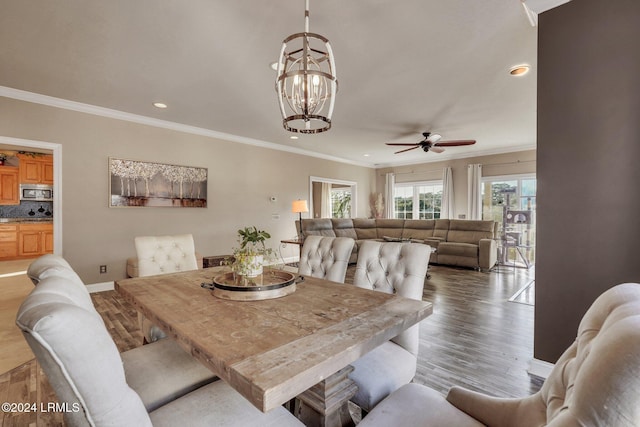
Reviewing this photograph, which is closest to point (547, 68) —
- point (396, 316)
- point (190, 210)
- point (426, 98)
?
point (426, 98)

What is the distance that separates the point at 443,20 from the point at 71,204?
474 centimetres

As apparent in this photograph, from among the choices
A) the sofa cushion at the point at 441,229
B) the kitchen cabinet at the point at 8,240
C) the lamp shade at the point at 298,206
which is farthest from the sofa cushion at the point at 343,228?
the kitchen cabinet at the point at 8,240

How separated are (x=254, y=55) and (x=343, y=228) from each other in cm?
483

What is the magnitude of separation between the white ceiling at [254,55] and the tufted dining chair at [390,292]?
5.77 feet

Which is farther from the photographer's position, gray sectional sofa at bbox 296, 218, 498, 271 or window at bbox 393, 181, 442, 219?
window at bbox 393, 181, 442, 219

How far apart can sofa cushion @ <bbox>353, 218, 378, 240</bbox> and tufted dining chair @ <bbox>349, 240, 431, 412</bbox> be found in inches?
214

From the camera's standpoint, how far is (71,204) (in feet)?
12.5

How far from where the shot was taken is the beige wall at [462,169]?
654 cm

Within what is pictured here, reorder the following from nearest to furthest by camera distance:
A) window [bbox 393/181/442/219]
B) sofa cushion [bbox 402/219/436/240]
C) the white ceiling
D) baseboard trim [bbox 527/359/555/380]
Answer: baseboard trim [bbox 527/359/555/380] < the white ceiling < sofa cushion [bbox 402/219/436/240] < window [bbox 393/181/442/219]

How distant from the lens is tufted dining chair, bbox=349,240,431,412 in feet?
4.12

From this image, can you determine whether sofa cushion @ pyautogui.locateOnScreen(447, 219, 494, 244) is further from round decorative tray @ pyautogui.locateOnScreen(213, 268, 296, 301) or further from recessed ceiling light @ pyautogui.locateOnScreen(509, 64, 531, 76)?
round decorative tray @ pyautogui.locateOnScreen(213, 268, 296, 301)

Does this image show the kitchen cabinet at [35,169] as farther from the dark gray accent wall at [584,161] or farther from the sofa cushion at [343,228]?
the dark gray accent wall at [584,161]

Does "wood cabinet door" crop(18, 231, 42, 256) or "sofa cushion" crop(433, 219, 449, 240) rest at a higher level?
"sofa cushion" crop(433, 219, 449, 240)

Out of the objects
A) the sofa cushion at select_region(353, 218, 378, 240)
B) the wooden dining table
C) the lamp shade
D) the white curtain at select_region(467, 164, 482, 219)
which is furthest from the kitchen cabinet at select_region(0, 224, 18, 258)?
the white curtain at select_region(467, 164, 482, 219)
